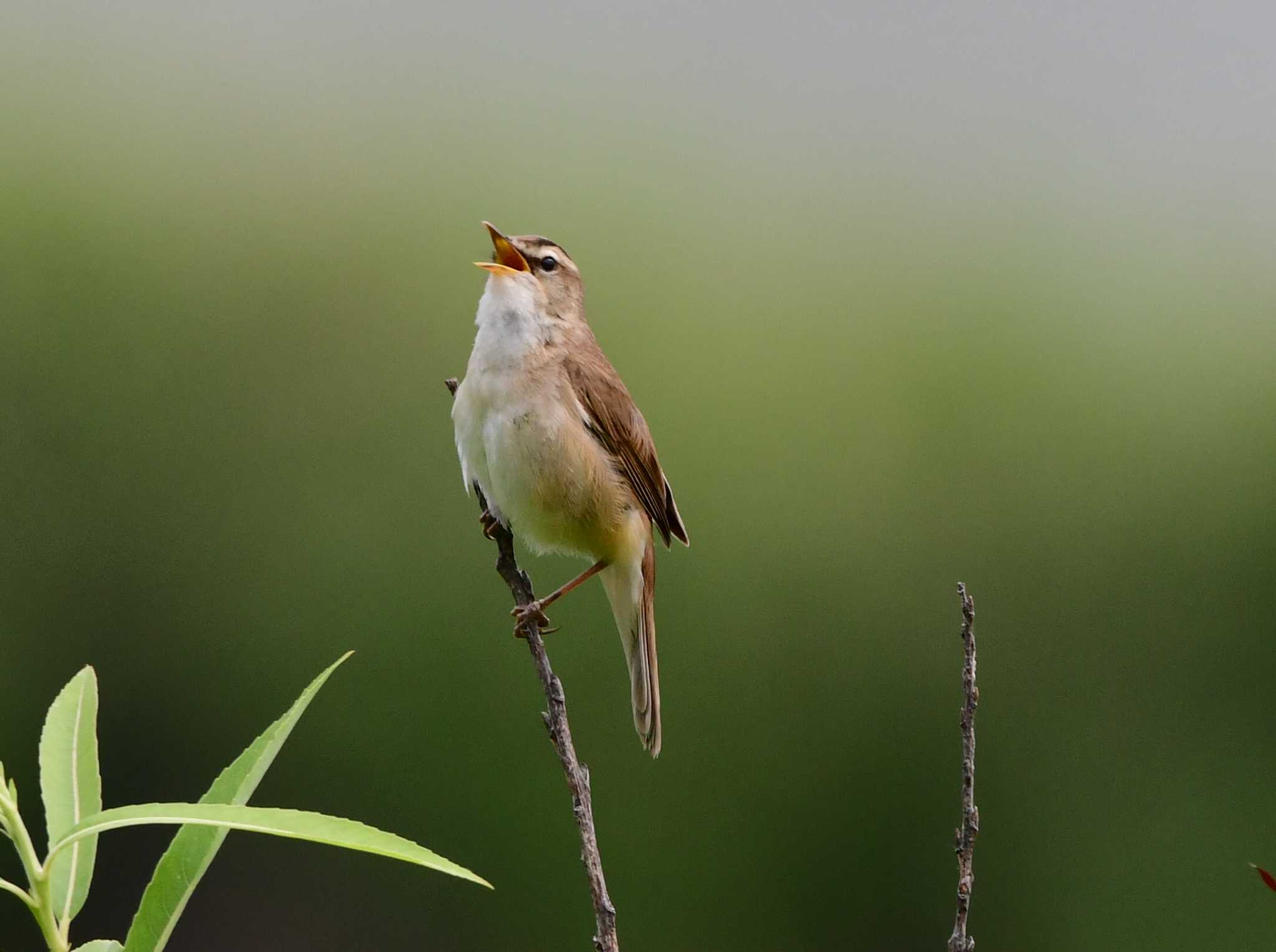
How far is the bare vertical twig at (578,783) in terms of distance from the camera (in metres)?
1.34

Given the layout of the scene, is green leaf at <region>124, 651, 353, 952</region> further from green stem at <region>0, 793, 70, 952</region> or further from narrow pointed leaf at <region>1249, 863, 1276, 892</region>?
narrow pointed leaf at <region>1249, 863, 1276, 892</region>

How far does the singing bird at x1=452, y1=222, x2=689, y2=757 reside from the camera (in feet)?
9.44

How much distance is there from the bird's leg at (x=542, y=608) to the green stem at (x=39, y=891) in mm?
961

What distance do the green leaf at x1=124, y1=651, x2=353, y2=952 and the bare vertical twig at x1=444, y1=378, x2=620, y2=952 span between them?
0.36 metres

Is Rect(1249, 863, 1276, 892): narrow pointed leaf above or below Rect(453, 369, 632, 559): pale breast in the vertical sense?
above

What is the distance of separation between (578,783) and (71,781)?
53cm

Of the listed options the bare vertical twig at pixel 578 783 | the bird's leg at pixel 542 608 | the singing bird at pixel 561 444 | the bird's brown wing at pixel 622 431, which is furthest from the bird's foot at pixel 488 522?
the bare vertical twig at pixel 578 783

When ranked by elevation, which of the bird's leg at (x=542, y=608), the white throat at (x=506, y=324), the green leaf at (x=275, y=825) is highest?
the white throat at (x=506, y=324)

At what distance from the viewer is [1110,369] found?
16.2m

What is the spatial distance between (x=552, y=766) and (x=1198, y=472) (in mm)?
8650

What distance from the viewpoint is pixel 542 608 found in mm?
2523

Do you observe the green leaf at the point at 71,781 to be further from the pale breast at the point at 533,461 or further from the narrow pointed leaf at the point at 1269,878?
the pale breast at the point at 533,461

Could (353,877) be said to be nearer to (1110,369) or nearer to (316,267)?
(316,267)

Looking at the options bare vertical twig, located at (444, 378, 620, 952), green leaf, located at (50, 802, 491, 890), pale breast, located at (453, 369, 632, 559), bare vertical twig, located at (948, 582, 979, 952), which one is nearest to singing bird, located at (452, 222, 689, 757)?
pale breast, located at (453, 369, 632, 559)
